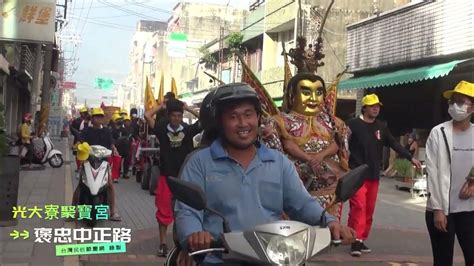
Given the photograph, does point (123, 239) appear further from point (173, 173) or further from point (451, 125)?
point (451, 125)

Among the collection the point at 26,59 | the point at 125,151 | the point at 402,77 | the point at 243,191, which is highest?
the point at 26,59

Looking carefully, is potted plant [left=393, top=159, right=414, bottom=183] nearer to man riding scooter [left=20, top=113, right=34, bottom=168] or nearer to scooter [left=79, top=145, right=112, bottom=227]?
scooter [left=79, top=145, right=112, bottom=227]

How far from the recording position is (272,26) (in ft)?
85.3

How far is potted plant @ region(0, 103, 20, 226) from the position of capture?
7.48 m

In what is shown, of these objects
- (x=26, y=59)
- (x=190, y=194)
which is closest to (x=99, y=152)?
(x=190, y=194)

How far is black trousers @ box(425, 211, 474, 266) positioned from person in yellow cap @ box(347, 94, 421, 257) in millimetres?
2310

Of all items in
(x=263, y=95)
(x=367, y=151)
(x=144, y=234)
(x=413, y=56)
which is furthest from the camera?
(x=413, y=56)

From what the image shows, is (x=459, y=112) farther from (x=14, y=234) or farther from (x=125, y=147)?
(x=125, y=147)

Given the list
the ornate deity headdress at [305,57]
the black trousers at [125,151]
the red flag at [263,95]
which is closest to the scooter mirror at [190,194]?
the red flag at [263,95]

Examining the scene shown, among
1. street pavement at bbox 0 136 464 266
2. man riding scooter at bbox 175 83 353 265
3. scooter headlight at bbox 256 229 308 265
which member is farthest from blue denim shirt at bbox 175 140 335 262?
street pavement at bbox 0 136 464 266

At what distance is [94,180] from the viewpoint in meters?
7.90

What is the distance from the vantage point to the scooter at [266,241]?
210 cm

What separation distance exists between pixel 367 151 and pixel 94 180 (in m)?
3.53

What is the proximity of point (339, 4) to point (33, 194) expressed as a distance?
16282mm
